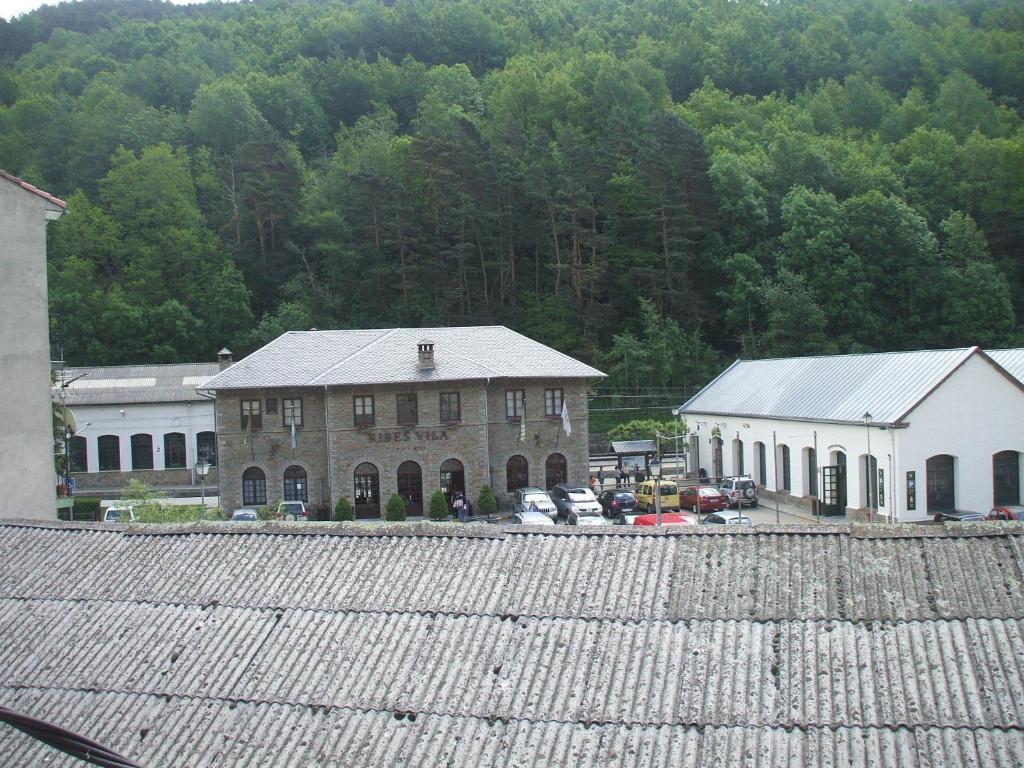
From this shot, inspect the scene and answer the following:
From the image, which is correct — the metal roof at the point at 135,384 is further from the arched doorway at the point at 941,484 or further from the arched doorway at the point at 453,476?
the arched doorway at the point at 941,484

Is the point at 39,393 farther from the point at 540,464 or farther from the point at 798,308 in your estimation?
the point at 798,308

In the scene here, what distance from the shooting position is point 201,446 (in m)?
45.1

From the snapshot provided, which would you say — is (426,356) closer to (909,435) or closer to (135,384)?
(909,435)

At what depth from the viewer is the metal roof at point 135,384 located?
44344 millimetres

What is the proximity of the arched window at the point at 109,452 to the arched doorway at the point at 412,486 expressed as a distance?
16.5 meters

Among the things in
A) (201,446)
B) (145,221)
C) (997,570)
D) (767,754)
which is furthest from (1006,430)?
(145,221)

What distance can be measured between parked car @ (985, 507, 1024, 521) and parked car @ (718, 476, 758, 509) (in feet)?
27.2

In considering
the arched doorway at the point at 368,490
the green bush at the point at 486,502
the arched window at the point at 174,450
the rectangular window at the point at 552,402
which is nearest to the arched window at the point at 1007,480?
the rectangular window at the point at 552,402

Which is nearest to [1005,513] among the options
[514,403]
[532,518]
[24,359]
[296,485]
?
[532,518]

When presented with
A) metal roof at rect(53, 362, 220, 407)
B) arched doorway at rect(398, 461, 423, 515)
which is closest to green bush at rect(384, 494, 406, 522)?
arched doorway at rect(398, 461, 423, 515)

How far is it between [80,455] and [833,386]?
3195 centimetres

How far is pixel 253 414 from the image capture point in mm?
34688

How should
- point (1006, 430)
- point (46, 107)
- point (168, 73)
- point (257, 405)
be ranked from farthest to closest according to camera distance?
point (168, 73)
point (46, 107)
point (257, 405)
point (1006, 430)

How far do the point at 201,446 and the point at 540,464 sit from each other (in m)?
17.5
